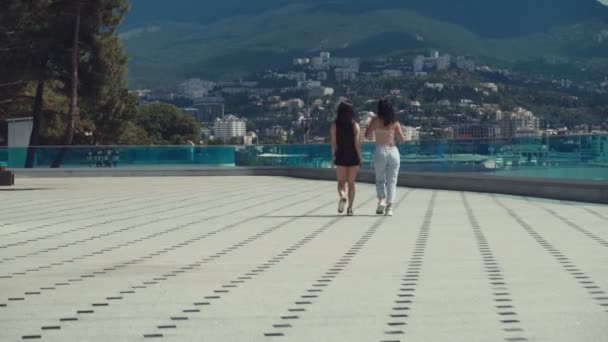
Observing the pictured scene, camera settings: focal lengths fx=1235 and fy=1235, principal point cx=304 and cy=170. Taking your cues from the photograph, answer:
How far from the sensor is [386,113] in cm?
1719

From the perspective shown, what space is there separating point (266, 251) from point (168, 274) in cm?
210

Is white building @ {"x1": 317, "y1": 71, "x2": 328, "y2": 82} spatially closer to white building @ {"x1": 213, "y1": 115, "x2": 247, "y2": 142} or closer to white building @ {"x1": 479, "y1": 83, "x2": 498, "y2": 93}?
white building @ {"x1": 213, "y1": 115, "x2": 247, "y2": 142}

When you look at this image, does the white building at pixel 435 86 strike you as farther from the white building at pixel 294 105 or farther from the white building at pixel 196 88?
the white building at pixel 196 88

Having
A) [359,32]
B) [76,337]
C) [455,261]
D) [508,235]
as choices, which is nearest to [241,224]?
[508,235]

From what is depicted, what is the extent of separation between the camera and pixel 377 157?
17172 millimetres

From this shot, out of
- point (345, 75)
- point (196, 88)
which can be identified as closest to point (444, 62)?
point (345, 75)

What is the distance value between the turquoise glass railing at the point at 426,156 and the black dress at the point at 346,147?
5.10 meters

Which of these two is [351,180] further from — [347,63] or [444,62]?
[347,63]

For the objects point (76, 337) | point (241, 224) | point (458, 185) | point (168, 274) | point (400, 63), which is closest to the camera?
point (76, 337)

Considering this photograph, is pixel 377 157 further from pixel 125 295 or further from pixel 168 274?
pixel 125 295

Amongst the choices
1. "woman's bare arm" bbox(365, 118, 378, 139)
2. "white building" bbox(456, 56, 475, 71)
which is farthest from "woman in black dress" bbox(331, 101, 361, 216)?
"white building" bbox(456, 56, 475, 71)

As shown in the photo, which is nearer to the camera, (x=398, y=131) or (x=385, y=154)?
(x=385, y=154)

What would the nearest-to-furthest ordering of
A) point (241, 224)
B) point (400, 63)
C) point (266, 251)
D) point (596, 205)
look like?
point (266, 251) < point (241, 224) < point (596, 205) < point (400, 63)

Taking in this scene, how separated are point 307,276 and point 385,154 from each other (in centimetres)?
771
